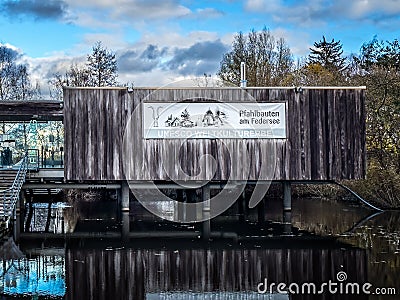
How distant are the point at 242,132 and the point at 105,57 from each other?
1818 cm

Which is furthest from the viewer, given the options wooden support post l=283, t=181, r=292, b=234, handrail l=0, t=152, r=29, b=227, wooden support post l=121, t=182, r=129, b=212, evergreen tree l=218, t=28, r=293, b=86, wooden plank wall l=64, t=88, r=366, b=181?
evergreen tree l=218, t=28, r=293, b=86

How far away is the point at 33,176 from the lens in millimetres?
21859

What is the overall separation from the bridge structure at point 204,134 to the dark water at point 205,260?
1.69 meters

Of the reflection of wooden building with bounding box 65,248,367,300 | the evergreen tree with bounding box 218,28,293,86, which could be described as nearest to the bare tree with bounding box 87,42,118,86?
the evergreen tree with bounding box 218,28,293,86

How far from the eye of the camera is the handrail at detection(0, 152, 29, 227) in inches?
711

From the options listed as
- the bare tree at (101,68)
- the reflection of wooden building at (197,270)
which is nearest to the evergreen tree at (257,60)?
the bare tree at (101,68)

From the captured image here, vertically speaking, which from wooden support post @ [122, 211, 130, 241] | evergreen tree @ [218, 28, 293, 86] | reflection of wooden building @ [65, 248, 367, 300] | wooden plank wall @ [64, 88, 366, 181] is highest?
evergreen tree @ [218, 28, 293, 86]

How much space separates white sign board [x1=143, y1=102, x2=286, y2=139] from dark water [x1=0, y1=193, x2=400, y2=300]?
9.74 ft

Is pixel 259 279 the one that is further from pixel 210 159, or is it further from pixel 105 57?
pixel 105 57

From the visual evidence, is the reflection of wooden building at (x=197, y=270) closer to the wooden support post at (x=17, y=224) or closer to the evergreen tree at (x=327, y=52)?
the wooden support post at (x=17, y=224)

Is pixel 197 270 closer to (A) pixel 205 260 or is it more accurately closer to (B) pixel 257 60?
(A) pixel 205 260

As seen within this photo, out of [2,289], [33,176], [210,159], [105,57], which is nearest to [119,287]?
[2,289]

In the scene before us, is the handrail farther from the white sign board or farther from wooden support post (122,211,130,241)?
the white sign board

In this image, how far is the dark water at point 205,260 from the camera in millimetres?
10453
